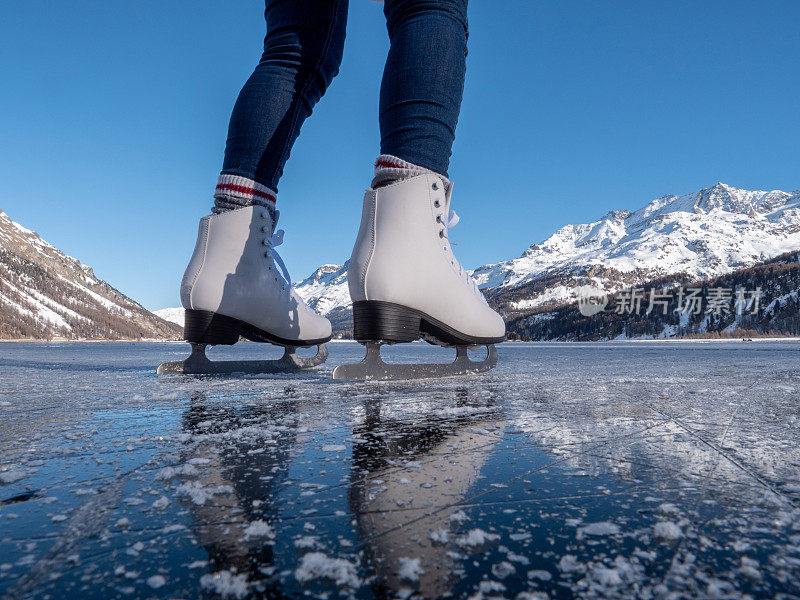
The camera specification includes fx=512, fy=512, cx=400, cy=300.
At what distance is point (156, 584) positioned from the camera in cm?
26

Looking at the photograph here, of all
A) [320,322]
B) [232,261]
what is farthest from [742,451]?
[320,322]

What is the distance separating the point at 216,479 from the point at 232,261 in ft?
4.39

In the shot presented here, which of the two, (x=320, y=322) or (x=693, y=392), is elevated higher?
(x=320, y=322)

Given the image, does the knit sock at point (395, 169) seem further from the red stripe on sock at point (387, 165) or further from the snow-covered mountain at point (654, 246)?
the snow-covered mountain at point (654, 246)

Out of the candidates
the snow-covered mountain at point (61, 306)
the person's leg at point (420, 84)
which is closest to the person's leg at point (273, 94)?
the person's leg at point (420, 84)

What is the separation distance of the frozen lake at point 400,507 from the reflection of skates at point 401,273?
1.97 ft

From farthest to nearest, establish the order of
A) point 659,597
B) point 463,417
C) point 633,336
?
1. point 633,336
2. point 463,417
3. point 659,597

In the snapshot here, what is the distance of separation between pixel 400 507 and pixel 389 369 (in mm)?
1061

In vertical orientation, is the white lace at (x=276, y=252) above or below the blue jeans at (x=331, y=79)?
below

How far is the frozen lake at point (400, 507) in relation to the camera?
26 cm

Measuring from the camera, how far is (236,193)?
165 centimetres

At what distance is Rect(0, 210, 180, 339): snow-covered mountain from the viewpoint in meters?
80.8

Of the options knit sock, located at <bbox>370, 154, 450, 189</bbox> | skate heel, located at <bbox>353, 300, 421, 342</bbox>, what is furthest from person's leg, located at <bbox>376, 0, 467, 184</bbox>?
skate heel, located at <bbox>353, 300, 421, 342</bbox>

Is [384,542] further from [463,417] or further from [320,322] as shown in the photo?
[320,322]
